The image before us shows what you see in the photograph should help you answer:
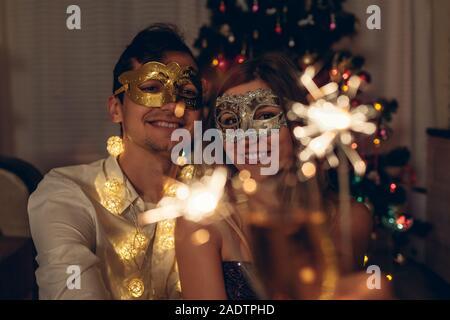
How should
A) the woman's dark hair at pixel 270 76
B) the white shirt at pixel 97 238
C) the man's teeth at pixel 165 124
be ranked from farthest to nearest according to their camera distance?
the man's teeth at pixel 165 124 → the woman's dark hair at pixel 270 76 → the white shirt at pixel 97 238

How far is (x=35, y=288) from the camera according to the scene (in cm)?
166

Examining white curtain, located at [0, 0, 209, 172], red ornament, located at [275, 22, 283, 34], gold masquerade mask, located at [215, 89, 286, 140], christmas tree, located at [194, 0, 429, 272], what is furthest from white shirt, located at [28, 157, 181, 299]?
white curtain, located at [0, 0, 209, 172]

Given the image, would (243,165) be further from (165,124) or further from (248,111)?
(165,124)

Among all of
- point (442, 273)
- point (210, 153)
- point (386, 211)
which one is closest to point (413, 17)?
point (386, 211)

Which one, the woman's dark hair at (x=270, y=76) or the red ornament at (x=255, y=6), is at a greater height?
the red ornament at (x=255, y=6)

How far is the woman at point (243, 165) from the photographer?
1.45 metres

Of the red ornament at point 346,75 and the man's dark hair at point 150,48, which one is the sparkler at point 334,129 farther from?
the man's dark hair at point 150,48

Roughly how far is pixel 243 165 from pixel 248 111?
180 millimetres

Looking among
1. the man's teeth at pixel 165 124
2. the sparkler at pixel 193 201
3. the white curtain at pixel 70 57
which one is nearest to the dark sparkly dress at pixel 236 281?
the sparkler at pixel 193 201

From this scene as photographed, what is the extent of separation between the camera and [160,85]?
1837mm

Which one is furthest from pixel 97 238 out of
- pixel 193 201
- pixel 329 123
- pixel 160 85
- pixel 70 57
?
A: pixel 70 57

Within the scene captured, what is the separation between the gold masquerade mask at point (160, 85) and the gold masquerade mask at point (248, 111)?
24 cm

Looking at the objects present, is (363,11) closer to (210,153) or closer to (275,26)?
(275,26)

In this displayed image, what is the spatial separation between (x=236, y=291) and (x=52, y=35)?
281 cm
